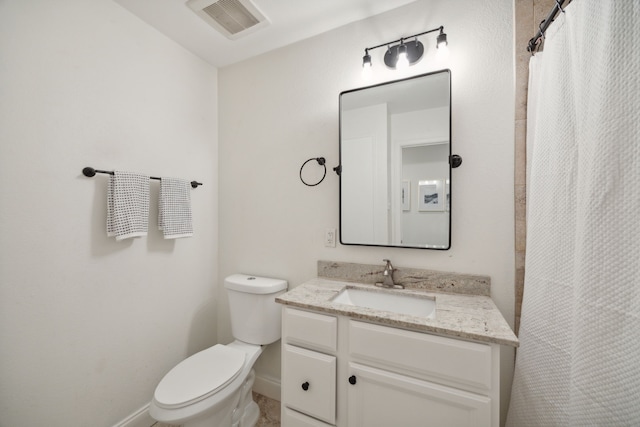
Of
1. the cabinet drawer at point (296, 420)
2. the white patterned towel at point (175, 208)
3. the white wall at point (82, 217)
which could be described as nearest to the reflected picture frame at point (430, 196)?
the cabinet drawer at point (296, 420)

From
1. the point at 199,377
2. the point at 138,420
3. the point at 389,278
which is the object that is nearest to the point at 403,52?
the point at 389,278

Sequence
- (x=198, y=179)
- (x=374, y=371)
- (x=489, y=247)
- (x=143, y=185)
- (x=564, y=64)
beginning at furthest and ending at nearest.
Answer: (x=198, y=179)
(x=143, y=185)
(x=489, y=247)
(x=374, y=371)
(x=564, y=64)

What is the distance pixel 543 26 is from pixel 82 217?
221 centimetres

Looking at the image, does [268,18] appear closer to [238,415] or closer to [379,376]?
[379,376]

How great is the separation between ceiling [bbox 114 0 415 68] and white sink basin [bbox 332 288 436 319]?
1587 mm

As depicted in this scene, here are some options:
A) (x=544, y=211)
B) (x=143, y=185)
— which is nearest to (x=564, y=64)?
(x=544, y=211)

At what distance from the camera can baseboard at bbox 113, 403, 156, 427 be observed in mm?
1324

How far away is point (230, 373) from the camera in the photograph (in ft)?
3.99

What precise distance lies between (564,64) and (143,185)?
1.97m

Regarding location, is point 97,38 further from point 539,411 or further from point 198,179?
point 539,411

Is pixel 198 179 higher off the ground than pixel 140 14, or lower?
lower

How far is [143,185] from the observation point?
4.46 feet

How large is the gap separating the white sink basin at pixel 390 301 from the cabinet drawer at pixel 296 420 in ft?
A: 1.67

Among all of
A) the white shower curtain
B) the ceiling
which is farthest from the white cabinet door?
the ceiling
